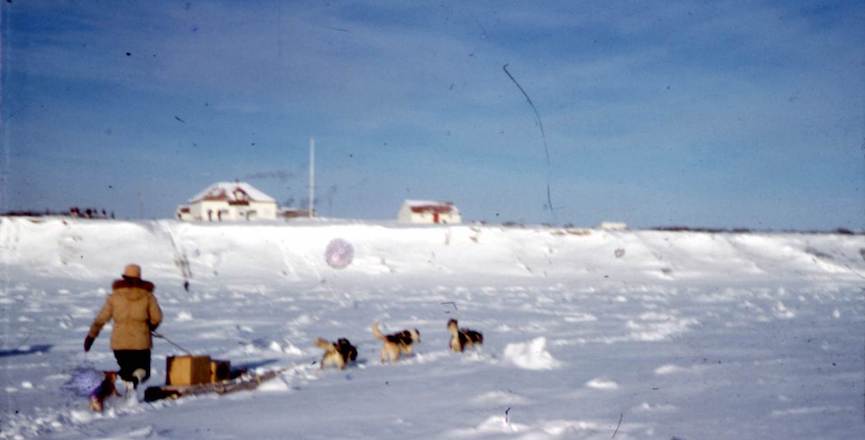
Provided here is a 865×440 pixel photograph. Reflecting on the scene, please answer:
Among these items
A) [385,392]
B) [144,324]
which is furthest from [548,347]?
[144,324]

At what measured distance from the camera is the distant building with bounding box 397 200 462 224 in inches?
2623

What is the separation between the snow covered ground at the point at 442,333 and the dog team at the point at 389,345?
27 cm

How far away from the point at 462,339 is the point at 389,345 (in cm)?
166

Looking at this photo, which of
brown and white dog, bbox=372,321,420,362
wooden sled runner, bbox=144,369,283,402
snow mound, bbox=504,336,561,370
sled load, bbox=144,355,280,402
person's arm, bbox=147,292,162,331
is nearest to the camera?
wooden sled runner, bbox=144,369,283,402

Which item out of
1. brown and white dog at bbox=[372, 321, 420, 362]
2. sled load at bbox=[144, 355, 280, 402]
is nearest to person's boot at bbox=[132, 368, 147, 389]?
sled load at bbox=[144, 355, 280, 402]

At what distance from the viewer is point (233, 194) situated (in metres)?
65.1

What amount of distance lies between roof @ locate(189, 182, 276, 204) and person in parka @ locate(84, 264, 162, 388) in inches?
2217

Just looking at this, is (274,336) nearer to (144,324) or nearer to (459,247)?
(144,324)

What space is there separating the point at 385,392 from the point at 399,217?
62.2 m

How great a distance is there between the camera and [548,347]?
14.1 metres

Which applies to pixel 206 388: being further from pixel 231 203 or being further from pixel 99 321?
pixel 231 203

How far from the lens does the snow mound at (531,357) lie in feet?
39.1

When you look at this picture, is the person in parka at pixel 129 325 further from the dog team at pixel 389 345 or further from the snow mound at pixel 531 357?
the snow mound at pixel 531 357

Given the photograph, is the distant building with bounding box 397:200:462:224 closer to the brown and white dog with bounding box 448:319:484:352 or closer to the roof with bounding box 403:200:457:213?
the roof with bounding box 403:200:457:213
